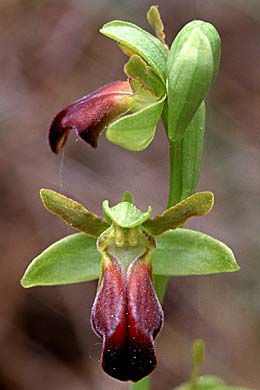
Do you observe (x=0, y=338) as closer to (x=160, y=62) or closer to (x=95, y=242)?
(x=95, y=242)

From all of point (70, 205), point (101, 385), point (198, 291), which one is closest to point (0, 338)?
point (101, 385)

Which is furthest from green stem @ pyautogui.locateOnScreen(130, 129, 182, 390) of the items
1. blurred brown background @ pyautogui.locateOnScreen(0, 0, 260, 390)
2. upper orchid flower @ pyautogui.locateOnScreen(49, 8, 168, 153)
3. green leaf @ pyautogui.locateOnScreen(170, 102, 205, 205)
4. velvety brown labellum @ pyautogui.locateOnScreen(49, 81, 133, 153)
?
blurred brown background @ pyautogui.locateOnScreen(0, 0, 260, 390)

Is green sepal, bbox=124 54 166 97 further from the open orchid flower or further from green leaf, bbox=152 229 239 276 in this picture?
green leaf, bbox=152 229 239 276

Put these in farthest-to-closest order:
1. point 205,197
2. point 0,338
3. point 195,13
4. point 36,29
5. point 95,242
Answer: point 195,13 → point 36,29 → point 0,338 → point 95,242 → point 205,197

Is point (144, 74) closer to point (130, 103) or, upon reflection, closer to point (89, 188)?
point (130, 103)

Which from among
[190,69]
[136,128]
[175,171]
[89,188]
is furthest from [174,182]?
[89,188]
